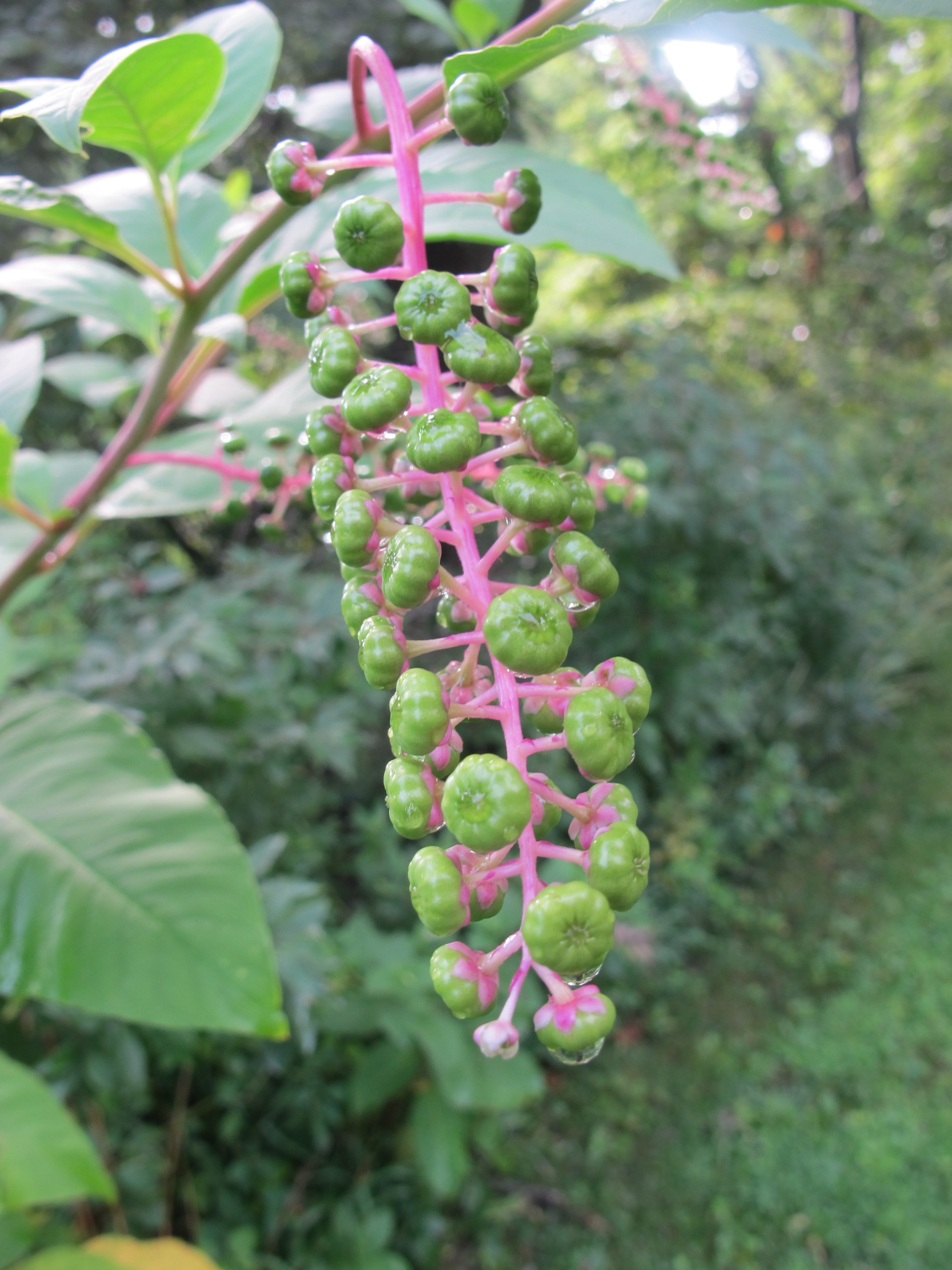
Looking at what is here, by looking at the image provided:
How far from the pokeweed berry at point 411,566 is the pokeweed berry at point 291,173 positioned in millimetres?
343

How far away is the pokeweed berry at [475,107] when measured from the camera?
60 centimetres

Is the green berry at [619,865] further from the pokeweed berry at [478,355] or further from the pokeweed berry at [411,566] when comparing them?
the pokeweed berry at [478,355]

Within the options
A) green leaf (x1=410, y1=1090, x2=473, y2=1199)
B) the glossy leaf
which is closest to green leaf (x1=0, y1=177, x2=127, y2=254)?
the glossy leaf

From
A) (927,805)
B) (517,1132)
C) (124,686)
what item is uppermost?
(124,686)

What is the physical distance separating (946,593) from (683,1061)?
14.2ft

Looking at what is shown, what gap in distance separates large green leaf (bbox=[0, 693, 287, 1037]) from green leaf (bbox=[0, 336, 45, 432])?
472 mm

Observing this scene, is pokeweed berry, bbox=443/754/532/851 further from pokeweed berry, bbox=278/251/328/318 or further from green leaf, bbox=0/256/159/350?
green leaf, bbox=0/256/159/350

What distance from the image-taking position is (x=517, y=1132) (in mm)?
3459

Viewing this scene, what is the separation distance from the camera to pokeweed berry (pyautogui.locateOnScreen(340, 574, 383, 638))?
56 centimetres

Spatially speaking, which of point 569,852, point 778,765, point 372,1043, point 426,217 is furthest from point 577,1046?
point 778,765

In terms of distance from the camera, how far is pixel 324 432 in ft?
2.00

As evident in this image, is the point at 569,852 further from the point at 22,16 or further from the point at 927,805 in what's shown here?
the point at 927,805

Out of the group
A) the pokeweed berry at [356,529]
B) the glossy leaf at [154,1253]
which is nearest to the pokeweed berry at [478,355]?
the pokeweed berry at [356,529]

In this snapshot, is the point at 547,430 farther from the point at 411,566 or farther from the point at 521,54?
the point at 521,54
